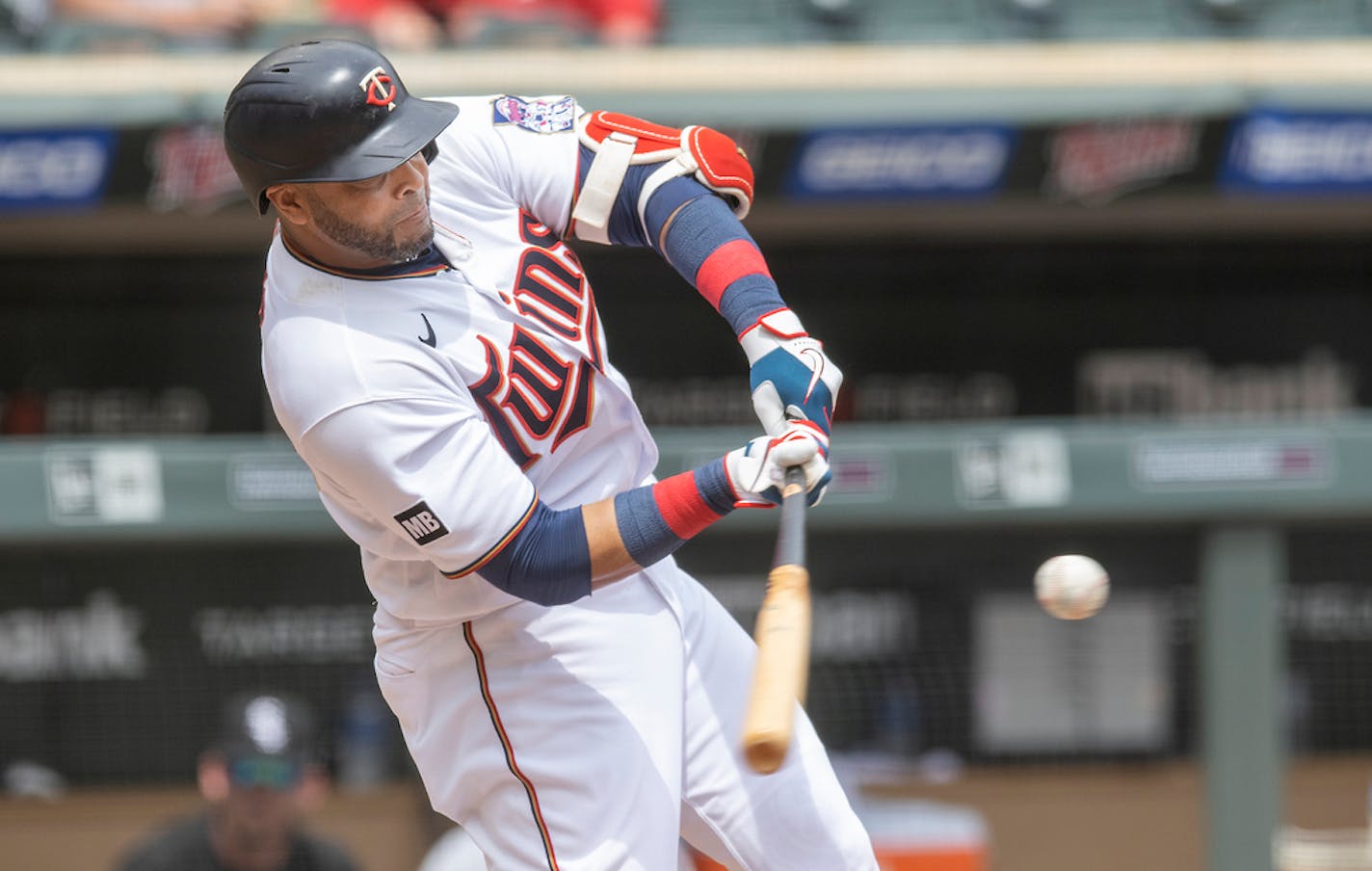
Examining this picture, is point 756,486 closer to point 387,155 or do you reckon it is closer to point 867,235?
point 387,155

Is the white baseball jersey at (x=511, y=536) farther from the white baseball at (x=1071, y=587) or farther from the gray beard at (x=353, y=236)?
the white baseball at (x=1071, y=587)

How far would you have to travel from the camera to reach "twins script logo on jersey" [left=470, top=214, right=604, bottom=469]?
1.72 metres

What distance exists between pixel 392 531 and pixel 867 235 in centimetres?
331

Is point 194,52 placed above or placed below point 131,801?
above

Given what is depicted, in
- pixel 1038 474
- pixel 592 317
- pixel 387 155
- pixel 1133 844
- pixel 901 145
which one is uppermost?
pixel 901 145

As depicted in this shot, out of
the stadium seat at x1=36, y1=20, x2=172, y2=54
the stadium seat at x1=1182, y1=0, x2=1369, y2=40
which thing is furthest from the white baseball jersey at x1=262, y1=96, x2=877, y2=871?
the stadium seat at x1=1182, y1=0, x2=1369, y2=40

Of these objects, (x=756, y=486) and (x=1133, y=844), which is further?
(x=1133, y=844)

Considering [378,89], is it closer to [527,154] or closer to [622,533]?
[527,154]

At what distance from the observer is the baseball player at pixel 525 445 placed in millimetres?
1627

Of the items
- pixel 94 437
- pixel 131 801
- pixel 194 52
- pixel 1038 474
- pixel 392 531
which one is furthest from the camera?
pixel 94 437

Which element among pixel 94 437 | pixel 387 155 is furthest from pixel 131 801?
pixel 387 155

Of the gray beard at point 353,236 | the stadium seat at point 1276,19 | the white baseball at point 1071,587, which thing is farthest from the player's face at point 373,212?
the stadium seat at point 1276,19

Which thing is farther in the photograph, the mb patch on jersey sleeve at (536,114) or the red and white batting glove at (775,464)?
the mb patch on jersey sleeve at (536,114)

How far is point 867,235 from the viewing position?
4.88m
